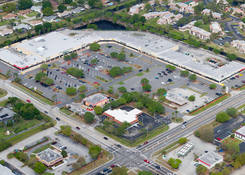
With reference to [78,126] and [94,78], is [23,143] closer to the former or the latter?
[78,126]

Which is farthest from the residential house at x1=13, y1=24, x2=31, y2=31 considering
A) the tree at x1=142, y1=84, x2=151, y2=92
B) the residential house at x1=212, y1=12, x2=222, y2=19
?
the residential house at x1=212, y1=12, x2=222, y2=19

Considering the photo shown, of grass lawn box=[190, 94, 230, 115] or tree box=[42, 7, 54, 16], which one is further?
tree box=[42, 7, 54, 16]

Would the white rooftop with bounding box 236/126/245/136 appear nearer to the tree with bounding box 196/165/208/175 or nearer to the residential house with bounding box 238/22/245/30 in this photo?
the tree with bounding box 196/165/208/175

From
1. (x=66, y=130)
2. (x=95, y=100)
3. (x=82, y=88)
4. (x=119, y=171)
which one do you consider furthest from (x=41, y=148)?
(x=82, y=88)

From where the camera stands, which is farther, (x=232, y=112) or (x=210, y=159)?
(x=232, y=112)

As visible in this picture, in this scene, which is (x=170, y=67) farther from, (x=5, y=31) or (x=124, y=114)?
(x=5, y=31)

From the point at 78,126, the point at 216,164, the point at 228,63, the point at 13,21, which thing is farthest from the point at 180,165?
the point at 13,21
